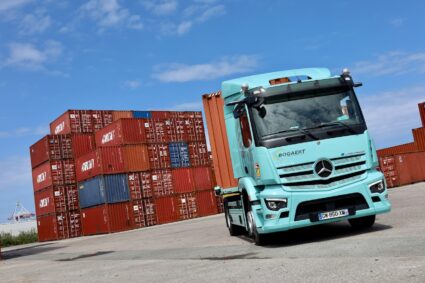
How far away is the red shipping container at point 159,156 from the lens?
3609cm

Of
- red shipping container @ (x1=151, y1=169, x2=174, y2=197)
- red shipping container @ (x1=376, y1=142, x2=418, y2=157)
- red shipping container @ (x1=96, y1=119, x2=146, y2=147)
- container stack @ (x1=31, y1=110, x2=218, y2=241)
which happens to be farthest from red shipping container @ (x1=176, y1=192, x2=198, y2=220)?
red shipping container @ (x1=376, y1=142, x2=418, y2=157)

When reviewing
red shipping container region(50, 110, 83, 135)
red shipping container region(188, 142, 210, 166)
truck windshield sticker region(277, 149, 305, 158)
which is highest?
red shipping container region(50, 110, 83, 135)

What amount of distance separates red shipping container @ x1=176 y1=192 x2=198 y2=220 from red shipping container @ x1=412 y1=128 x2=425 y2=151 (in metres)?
20.1

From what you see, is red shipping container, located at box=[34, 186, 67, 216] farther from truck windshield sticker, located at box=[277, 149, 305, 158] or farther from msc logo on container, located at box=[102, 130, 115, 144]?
truck windshield sticker, located at box=[277, 149, 305, 158]

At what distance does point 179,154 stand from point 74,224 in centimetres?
1035

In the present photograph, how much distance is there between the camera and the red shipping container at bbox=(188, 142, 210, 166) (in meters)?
38.0

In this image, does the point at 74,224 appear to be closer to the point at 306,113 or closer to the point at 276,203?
the point at 276,203

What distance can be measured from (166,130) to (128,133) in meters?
3.34

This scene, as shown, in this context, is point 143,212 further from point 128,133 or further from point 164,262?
point 164,262

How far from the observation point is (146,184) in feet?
116

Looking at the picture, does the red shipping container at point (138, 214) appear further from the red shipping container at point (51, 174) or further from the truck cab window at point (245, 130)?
the truck cab window at point (245, 130)

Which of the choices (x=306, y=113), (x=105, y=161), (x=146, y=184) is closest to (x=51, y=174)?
(x=105, y=161)

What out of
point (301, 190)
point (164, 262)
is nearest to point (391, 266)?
A: point (301, 190)

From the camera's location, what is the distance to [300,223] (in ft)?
28.8
